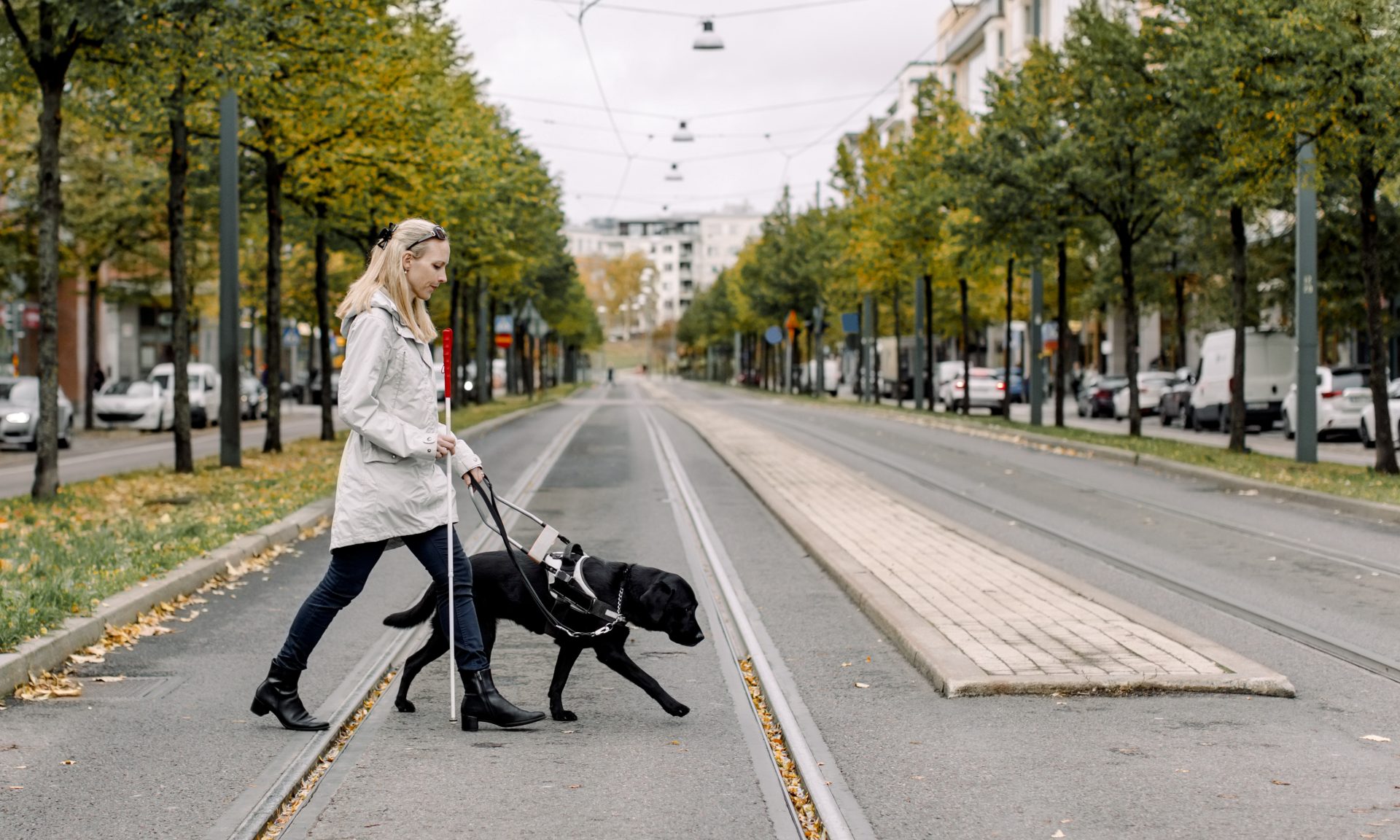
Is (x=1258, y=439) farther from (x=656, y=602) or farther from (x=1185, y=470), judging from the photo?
(x=656, y=602)

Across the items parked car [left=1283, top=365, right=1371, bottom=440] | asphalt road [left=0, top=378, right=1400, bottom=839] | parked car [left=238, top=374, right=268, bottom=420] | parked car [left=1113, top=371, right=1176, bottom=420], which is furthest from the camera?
parked car [left=238, top=374, right=268, bottom=420]

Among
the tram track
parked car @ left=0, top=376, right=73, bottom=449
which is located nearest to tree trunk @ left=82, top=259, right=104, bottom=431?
parked car @ left=0, top=376, right=73, bottom=449

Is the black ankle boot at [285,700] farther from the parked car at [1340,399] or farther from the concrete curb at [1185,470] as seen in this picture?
the parked car at [1340,399]

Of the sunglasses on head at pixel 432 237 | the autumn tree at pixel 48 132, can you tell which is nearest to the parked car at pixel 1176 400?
the autumn tree at pixel 48 132

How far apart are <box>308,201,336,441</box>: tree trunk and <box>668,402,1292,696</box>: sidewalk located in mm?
12030

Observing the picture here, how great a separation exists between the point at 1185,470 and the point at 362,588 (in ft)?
55.1

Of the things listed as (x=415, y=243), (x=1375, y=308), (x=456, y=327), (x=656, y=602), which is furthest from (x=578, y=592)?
(x=456, y=327)

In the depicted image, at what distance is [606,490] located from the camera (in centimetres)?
1848

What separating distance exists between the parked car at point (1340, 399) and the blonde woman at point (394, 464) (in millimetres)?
26424

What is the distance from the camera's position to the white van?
111 feet

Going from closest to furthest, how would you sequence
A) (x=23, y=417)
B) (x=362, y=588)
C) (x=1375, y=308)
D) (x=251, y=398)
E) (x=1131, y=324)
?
1. (x=362, y=588)
2. (x=1375, y=308)
3. (x=1131, y=324)
4. (x=23, y=417)
5. (x=251, y=398)

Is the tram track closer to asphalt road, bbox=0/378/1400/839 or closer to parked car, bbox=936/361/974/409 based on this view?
asphalt road, bbox=0/378/1400/839

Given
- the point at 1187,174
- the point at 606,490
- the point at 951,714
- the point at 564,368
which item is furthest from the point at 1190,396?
the point at 564,368

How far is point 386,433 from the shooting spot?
5727 mm
